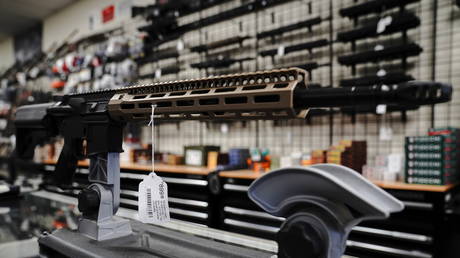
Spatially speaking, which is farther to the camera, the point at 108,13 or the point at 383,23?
the point at 108,13

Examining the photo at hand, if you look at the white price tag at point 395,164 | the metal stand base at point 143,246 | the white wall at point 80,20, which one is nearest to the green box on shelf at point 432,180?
the white price tag at point 395,164

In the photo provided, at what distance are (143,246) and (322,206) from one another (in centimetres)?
52

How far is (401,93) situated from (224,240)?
60 centimetres

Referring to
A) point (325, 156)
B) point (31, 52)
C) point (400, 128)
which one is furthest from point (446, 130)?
point (31, 52)

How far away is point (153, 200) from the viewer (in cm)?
78

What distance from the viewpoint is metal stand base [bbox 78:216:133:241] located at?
89 cm

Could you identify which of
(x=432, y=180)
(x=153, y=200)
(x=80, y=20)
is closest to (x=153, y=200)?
(x=153, y=200)

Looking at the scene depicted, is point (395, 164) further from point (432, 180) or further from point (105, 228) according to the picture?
point (105, 228)

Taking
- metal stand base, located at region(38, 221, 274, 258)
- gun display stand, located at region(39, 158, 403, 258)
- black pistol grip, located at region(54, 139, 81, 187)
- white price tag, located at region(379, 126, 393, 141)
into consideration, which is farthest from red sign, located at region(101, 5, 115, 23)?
gun display stand, located at region(39, 158, 403, 258)

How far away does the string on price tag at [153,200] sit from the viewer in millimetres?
779

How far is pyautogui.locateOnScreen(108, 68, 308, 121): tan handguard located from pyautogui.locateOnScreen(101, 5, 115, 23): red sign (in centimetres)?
528

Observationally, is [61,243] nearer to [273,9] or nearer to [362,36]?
[362,36]

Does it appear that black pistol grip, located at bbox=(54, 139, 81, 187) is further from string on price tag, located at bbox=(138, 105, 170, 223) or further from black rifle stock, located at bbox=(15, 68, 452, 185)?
string on price tag, located at bbox=(138, 105, 170, 223)

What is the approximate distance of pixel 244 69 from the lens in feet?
12.6
